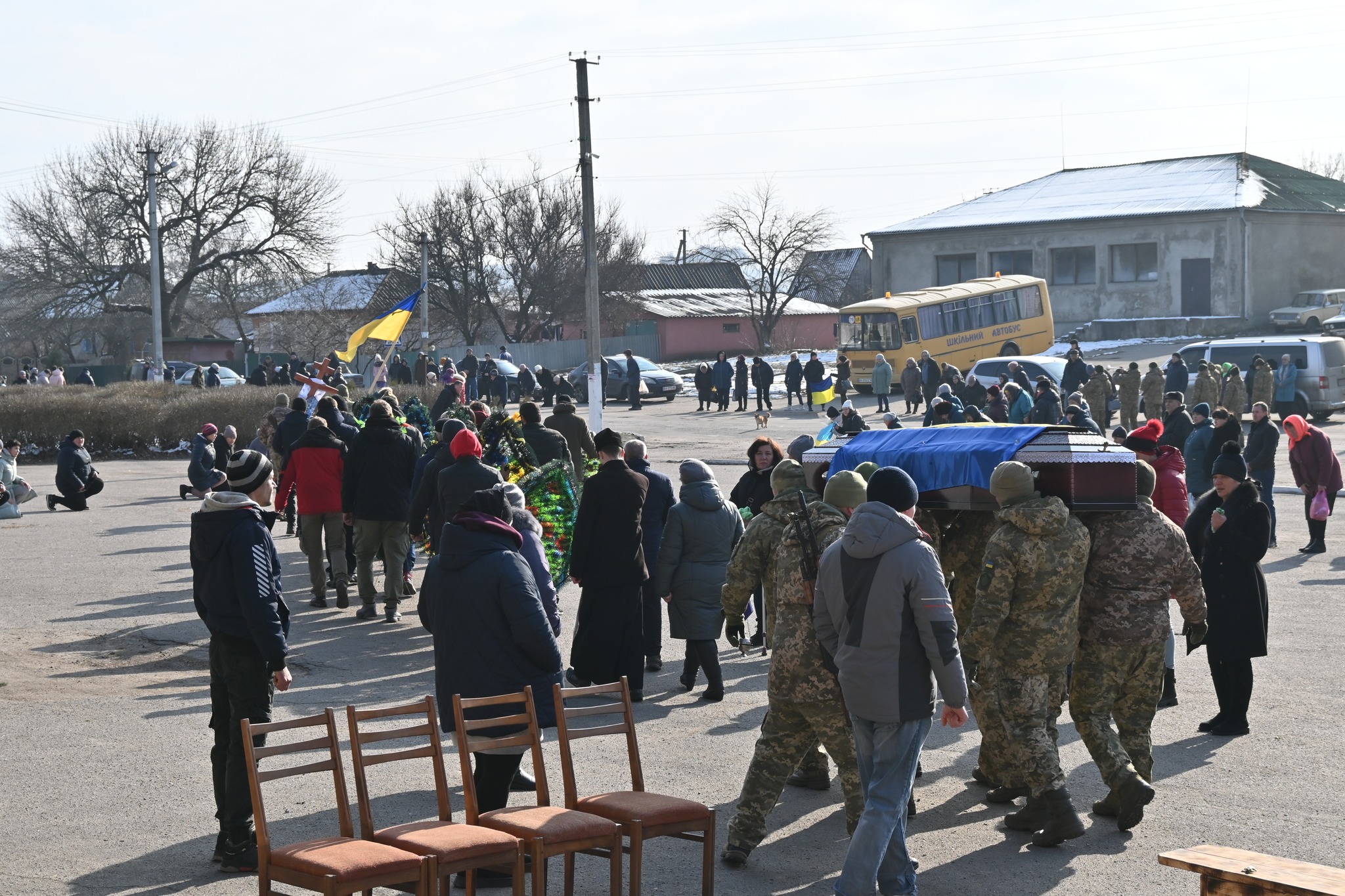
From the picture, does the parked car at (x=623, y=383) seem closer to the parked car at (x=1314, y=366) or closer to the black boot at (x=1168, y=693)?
the parked car at (x=1314, y=366)

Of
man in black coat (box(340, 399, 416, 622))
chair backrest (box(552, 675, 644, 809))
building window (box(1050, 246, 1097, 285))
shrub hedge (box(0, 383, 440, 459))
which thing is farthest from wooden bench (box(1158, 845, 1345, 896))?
building window (box(1050, 246, 1097, 285))

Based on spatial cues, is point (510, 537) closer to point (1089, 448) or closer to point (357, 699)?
point (1089, 448)

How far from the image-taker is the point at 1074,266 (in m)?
56.0

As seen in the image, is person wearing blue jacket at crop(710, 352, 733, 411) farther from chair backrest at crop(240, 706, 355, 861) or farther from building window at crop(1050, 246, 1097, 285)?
chair backrest at crop(240, 706, 355, 861)

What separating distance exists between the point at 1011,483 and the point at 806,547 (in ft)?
3.46

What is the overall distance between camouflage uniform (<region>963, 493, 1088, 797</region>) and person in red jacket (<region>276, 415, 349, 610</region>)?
25.0ft

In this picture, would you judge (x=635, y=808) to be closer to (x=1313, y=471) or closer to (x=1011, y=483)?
(x=1011, y=483)

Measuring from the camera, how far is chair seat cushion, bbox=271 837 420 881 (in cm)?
486

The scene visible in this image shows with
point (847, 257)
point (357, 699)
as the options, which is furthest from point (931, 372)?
point (847, 257)

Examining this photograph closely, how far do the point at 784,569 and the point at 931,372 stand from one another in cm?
2947

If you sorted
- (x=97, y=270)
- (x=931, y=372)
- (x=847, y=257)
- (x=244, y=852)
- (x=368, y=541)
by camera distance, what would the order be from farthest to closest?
(x=847, y=257)
(x=97, y=270)
(x=931, y=372)
(x=368, y=541)
(x=244, y=852)

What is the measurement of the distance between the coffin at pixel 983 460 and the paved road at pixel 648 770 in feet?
5.03

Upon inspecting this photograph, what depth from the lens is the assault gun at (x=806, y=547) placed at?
20.5 feet

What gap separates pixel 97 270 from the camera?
5378cm
